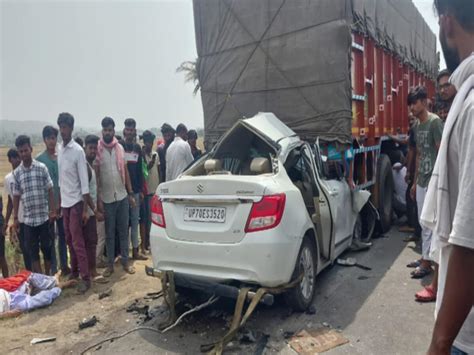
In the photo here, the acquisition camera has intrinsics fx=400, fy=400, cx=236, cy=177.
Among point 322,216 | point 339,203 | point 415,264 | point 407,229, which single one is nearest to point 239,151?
point 322,216

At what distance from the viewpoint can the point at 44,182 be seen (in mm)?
5094

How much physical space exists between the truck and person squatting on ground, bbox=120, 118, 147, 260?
3.66 feet

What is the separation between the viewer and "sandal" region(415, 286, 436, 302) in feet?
13.1

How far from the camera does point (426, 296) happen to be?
401 cm

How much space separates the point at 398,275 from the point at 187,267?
2705mm

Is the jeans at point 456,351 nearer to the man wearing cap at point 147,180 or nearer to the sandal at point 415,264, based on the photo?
the sandal at point 415,264

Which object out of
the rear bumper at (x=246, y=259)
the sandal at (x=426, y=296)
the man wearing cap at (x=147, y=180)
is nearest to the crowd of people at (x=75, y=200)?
the man wearing cap at (x=147, y=180)

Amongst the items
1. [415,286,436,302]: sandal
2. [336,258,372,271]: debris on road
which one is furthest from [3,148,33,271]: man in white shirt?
[415,286,436,302]: sandal

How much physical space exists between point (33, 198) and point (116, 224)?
1136 mm

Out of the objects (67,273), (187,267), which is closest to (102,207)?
(67,273)

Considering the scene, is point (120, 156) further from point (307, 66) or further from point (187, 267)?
point (307, 66)

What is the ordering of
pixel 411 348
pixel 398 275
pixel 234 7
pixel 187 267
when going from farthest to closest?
pixel 234 7, pixel 398 275, pixel 187 267, pixel 411 348

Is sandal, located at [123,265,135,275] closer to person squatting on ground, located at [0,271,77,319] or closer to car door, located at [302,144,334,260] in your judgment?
person squatting on ground, located at [0,271,77,319]


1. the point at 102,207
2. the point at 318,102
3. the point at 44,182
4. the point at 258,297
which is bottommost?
the point at 258,297
